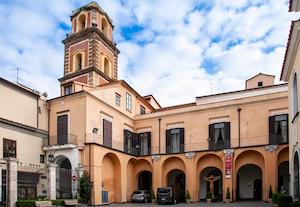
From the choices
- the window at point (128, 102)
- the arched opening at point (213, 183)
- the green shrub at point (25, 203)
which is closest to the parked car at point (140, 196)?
the arched opening at point (213, 183)

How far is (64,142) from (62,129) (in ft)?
4.28

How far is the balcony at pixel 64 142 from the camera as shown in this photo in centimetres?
3025

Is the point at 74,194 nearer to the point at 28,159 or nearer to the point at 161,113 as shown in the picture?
the point at 28,159

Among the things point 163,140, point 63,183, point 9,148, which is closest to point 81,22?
point 163,140

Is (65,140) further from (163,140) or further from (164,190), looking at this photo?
(163,140)

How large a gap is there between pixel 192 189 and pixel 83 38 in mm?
20161

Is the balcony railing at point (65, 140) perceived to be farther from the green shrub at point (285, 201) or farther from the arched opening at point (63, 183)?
the green shrub at point (285, 201)

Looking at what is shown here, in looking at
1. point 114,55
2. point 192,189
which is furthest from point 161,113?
point 114,55

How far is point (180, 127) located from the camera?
3716 centimetres

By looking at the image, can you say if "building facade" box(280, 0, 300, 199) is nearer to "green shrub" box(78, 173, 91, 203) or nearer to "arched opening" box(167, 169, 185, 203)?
"green shrub" box(78, 173, 91, 203)

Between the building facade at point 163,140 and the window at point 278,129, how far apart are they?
3.1 inches

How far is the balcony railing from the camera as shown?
100ft

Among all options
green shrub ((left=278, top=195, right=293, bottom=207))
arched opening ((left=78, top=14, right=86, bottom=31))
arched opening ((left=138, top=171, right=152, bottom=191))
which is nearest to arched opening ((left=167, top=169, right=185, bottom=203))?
arched opening ((left=138, top=171, right=152, bottom=191))

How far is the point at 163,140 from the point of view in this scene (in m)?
37.8
